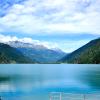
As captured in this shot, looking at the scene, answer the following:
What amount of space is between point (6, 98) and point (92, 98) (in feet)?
25.7

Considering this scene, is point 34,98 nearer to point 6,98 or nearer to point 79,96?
point 6,98

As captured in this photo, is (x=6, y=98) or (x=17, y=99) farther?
(x=17, y=99)

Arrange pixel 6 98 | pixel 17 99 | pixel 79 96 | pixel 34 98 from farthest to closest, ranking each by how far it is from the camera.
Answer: pixel 34 98 → pixel 17 99 → pixel 6 98 → pixel 79 96

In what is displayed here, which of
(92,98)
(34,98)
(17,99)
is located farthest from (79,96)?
(34,98)

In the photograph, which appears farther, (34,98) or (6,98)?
(34,98)

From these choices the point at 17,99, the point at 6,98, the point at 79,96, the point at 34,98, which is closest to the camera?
the point at 79,96

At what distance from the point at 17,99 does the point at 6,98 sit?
518cm

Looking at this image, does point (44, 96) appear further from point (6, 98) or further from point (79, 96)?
point (79, 96)

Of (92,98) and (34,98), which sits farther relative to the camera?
(34,98)

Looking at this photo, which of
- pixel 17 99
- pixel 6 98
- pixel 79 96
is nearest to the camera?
pixel 79 96

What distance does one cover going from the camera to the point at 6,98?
2678 cm

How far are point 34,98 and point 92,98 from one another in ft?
30.4

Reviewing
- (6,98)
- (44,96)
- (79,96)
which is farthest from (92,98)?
(44,96)

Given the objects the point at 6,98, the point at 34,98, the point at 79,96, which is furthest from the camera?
the point at 34,98
